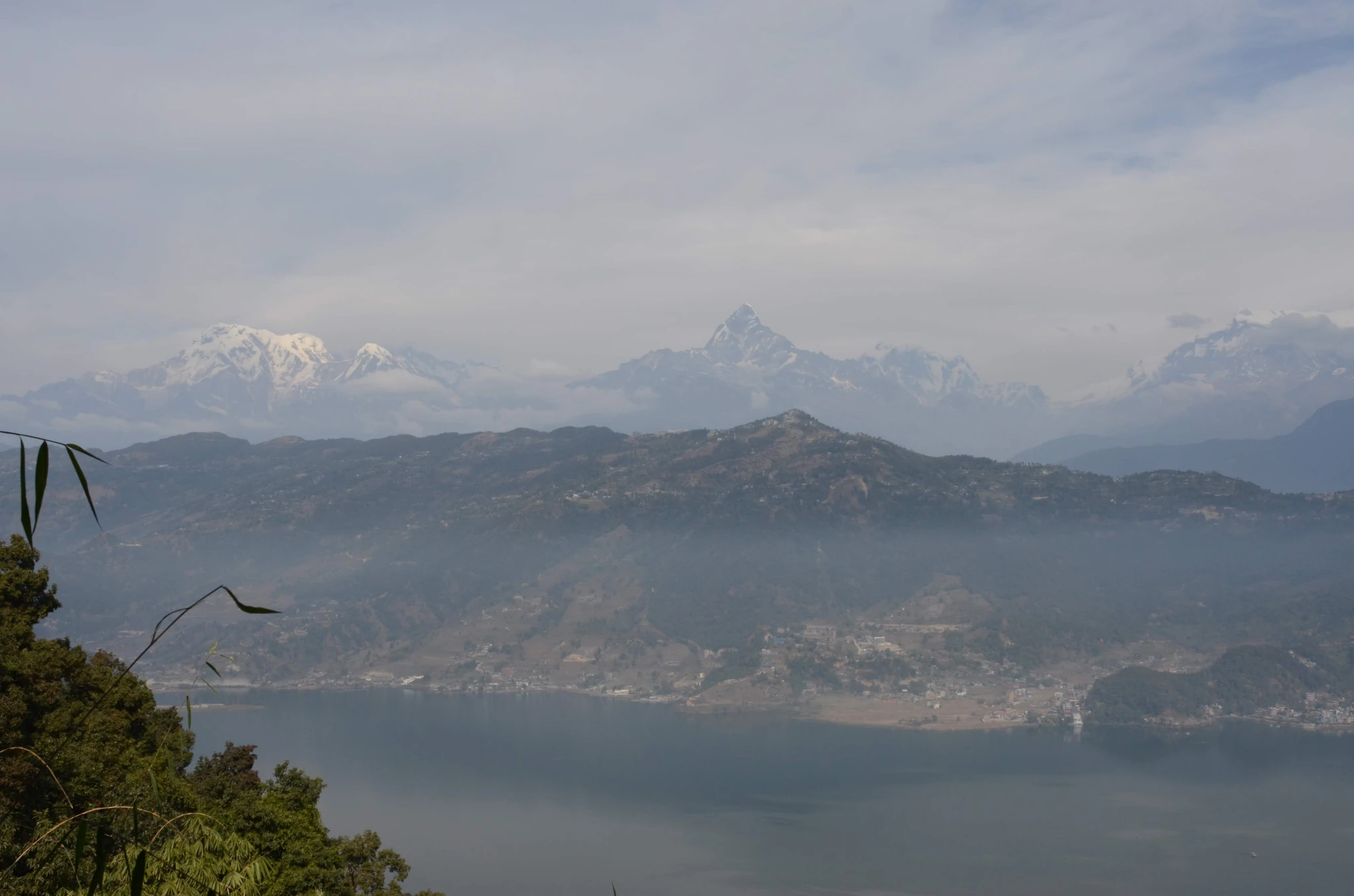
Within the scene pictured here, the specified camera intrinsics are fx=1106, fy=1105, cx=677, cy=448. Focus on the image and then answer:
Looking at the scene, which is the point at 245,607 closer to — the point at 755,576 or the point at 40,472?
the point at 40,472

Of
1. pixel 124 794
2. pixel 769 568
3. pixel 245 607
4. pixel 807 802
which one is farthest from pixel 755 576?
pixel 245 607

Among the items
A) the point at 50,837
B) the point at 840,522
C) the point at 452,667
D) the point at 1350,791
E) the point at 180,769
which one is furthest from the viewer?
the point at 840,522

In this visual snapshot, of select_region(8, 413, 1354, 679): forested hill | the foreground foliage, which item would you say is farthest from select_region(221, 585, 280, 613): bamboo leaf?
select_region(8, 413, 1354, 679): forested hill

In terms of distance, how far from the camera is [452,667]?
476ft

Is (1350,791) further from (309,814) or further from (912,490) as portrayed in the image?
(912,490)

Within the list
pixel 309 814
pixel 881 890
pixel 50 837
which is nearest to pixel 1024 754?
pixel 881 890

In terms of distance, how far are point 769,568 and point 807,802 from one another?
3784 inches

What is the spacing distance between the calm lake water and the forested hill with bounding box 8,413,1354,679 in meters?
38.0

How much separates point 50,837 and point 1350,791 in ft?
311

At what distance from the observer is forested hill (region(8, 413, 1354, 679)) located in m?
153

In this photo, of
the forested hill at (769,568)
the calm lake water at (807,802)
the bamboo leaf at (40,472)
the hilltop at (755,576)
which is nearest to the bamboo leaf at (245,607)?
the bamboo leaf at (40,472)

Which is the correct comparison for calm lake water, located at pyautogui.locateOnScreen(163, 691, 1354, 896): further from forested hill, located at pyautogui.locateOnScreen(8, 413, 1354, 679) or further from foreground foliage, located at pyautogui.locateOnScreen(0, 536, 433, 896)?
forested hill, located at pyautogui.locateOnScreen(8, 413, 1354, 679)

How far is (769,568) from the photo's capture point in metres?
176

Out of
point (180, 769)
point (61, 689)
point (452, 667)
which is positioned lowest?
point (452, 667)
